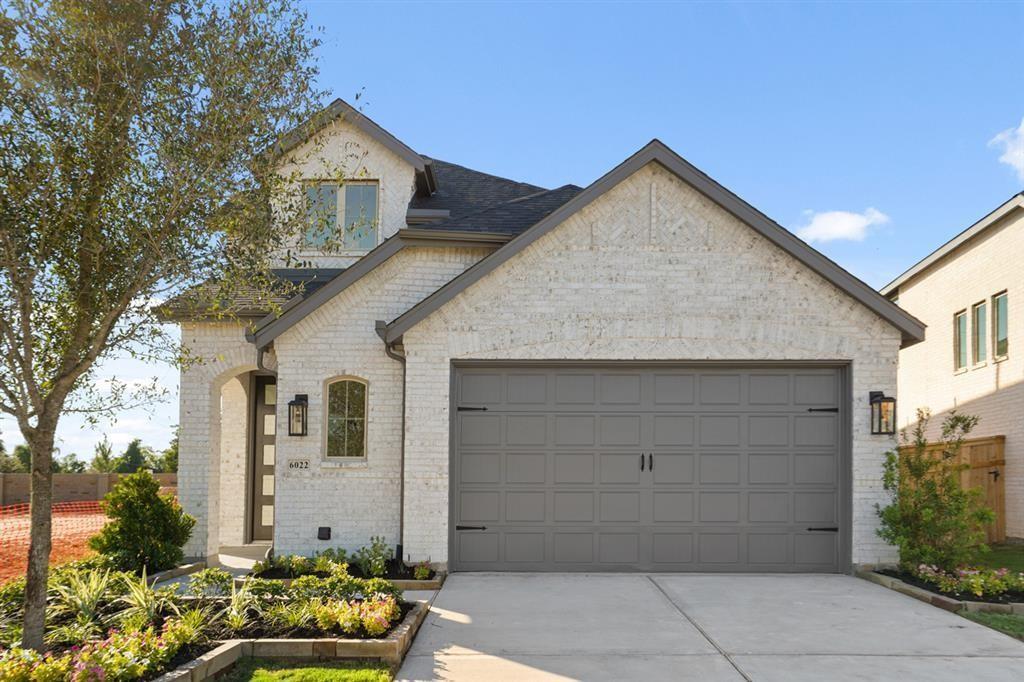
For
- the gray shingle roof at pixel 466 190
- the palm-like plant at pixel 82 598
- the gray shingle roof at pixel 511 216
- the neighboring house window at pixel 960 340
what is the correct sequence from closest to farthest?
1. the palm-like plant at pixel 82 598
2. the gray shingle roof at pixel 511 216
3. the gray shingle roof at pixel 466 190
4. the neighboring house window at pixel 960 340

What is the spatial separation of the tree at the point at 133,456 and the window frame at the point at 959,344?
29.7m

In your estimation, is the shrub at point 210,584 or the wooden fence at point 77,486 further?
the wooden fence at point 77,486

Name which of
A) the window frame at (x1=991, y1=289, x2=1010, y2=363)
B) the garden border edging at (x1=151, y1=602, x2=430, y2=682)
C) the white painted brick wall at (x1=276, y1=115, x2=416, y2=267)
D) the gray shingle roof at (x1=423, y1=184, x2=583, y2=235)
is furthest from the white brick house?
the window frame at (x1=991, y1=289, x2=1010, y2=363)

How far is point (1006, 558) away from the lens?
508 inches

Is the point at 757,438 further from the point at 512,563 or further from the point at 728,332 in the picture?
the point at 512,563

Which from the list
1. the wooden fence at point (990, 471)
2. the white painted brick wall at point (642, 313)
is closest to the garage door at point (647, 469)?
the white painted brick wall at point (642, 313)

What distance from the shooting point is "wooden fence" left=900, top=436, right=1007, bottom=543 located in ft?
50.6

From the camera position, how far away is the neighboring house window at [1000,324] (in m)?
16.7

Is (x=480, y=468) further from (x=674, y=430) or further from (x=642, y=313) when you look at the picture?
(x=642, y=313)

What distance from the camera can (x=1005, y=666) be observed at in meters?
6.81

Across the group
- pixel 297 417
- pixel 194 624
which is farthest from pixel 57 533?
pixel 194 624

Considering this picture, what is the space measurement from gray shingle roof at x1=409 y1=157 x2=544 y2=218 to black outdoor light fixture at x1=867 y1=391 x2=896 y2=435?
23.1 ft

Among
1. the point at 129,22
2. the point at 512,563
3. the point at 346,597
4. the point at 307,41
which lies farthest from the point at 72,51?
the point at 512,563

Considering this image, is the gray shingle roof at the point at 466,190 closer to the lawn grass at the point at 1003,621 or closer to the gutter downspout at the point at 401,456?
the gutter downspout at the point at 401,456
